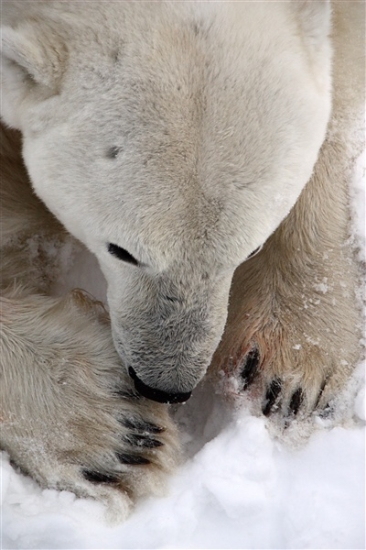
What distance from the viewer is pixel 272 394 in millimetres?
1852

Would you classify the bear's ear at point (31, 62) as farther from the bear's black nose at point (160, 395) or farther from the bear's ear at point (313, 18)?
the bear's black nose at point (160, 395)

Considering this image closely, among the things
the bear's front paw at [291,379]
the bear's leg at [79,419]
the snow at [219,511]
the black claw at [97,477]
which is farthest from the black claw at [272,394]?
the black claw at [97,477]

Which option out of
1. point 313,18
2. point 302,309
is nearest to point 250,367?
point 302,309

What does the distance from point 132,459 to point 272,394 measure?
404 millimetres

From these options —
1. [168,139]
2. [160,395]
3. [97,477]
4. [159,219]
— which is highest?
[168,139]

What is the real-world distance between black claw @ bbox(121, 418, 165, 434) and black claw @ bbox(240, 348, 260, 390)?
0.28 metres

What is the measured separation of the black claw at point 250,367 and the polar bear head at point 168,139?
0.98ft

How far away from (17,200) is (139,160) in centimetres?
83

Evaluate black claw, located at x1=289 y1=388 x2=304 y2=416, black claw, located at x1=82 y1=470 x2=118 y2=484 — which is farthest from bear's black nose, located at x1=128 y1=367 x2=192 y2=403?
black claw, located at x1=289 y1=388 x2=304 y2=416

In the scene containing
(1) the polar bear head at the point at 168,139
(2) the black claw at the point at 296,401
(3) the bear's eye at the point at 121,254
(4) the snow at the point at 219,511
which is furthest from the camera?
(2) the black claw at the point at 296,401

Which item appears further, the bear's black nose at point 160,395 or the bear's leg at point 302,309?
the bear's leg at point 302,309

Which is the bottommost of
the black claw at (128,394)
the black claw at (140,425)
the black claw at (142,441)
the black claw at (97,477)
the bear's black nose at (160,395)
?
the black claw at (97,477)

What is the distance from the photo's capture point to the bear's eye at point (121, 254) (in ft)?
5.04

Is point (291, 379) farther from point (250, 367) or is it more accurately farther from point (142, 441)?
point (142, 441)
